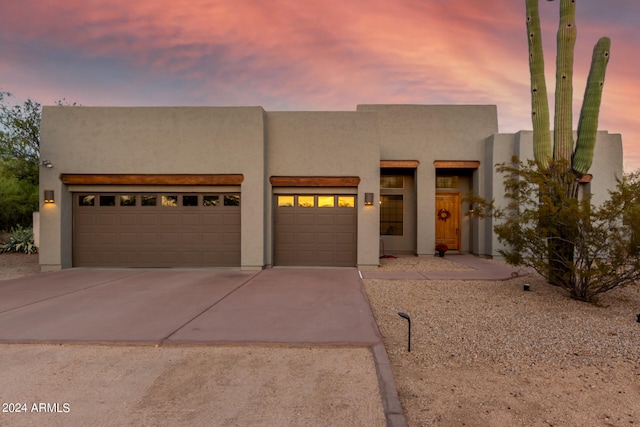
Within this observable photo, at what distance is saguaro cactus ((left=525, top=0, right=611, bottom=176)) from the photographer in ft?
21.2

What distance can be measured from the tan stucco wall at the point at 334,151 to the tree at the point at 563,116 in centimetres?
417

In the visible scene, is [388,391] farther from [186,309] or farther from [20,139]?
[20,139]

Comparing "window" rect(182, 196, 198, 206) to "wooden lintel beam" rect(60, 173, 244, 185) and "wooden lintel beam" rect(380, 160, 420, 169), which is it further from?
"wooden lintel beam" rect(380, 160, 420, 169)

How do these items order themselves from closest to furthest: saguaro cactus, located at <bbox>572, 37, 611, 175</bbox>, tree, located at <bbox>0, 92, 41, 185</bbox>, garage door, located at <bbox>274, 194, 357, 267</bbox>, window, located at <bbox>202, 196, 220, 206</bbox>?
1. saguaro cactus, located at <bbox>572, 37, 611, 175</bbox>
2. window, located at <bbox>202, 196, 220, 206</bbox>
3. garage door, located at <bbox>274, 194, 357, 267</bbox>
4. tree, located at <bbox>0, 92, 41, 185</bbox>

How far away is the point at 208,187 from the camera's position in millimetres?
9555

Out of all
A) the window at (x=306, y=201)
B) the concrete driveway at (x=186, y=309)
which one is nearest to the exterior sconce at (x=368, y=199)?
the window at (x=306, y=201)

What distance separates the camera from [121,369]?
10.6 ft

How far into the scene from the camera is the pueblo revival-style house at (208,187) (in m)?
9.28

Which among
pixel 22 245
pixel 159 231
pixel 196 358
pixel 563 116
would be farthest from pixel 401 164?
pixel 22 245

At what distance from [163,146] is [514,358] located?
9886mm

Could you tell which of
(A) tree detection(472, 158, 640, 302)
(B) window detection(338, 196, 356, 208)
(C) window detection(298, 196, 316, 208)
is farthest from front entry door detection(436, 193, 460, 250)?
(A) tree detection(472, 158, 640, 302)

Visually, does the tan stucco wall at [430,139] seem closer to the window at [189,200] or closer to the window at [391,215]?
the window at [391,215]

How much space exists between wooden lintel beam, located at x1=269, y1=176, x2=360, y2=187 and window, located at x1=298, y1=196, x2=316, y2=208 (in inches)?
18.1

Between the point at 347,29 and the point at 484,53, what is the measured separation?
16.3 feet
